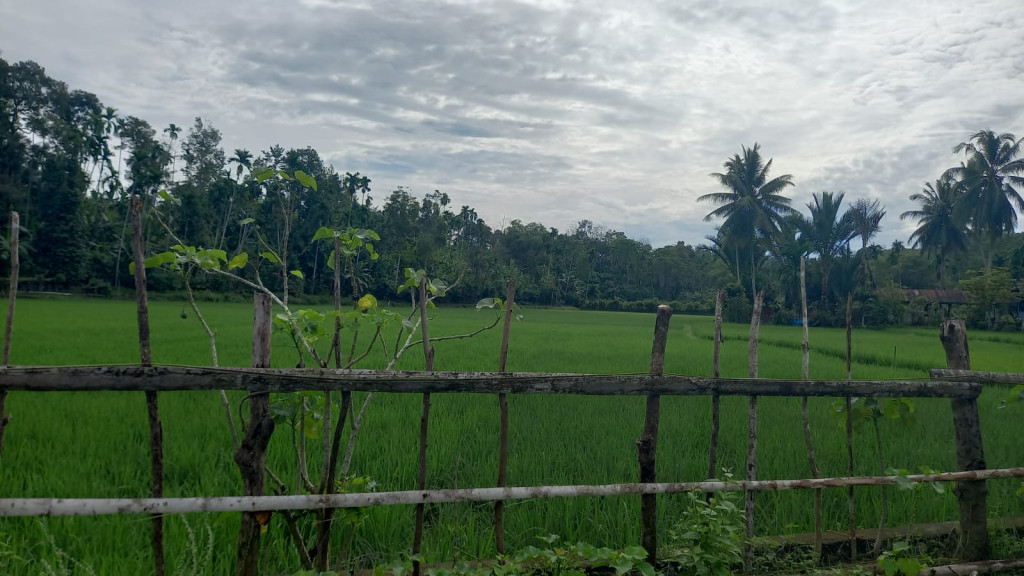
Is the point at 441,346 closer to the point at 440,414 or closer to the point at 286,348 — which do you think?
the point at 286,348

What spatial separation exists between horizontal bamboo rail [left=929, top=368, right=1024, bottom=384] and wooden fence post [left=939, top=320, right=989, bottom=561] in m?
0.05


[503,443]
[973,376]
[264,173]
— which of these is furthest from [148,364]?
[973,376]

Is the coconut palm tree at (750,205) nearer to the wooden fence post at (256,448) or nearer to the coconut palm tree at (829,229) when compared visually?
the coconut palm tree at (829,229)

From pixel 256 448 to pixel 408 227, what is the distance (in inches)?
1723

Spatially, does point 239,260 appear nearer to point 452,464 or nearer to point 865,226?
point 452,464

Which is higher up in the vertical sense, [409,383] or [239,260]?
[239,260]

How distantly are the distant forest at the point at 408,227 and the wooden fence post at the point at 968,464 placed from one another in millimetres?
20683

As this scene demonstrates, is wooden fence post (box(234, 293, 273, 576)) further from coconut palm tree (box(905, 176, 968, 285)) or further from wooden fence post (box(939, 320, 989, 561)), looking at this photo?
coconut palm tree (box(905, 176, 968, 285))

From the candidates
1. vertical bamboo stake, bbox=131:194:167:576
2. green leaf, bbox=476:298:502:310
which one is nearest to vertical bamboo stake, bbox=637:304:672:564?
green leaf, bbox=476:298:502:310

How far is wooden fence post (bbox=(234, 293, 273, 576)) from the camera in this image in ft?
6.00

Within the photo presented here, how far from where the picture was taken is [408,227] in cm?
4466

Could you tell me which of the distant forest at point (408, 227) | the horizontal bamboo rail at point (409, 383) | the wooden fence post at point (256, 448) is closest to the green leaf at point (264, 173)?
the wooden fence post at point (256, 448)

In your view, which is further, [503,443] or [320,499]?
[503,443]

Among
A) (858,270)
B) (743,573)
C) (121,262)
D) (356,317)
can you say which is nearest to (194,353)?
→ (356,317)
